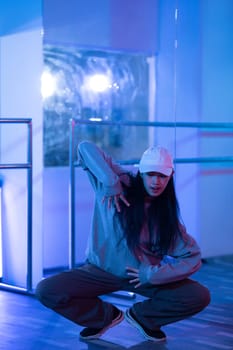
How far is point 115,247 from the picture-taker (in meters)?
3.27

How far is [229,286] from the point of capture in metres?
4.57

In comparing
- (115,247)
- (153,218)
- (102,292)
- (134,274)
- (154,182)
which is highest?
(154,182)

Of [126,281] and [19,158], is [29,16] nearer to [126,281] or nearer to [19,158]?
[19,158]

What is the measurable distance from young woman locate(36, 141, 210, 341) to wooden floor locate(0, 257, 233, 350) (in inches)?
4.0

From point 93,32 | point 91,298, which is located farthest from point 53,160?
point 91,298

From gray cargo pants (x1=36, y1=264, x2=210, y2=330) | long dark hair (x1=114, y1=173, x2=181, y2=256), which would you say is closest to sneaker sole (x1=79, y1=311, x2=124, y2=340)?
gray cargo pants (x1=36, y1=264, x2=210, y2=330)

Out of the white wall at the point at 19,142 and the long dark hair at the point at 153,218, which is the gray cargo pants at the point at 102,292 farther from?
the white wall at the point at 19,142

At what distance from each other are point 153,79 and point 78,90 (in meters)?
0.69

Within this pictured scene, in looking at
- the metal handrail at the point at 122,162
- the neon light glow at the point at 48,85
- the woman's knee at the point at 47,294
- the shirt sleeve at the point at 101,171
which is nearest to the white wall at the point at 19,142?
the metal handrail at the point at 122,162

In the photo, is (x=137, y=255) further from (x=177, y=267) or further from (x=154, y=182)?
(x=154, y=182)

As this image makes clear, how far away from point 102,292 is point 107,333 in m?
0.27

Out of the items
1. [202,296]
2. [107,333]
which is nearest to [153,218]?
[202,296]

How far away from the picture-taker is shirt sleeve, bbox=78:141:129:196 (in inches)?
126

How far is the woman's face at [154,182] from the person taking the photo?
3.15 metres
